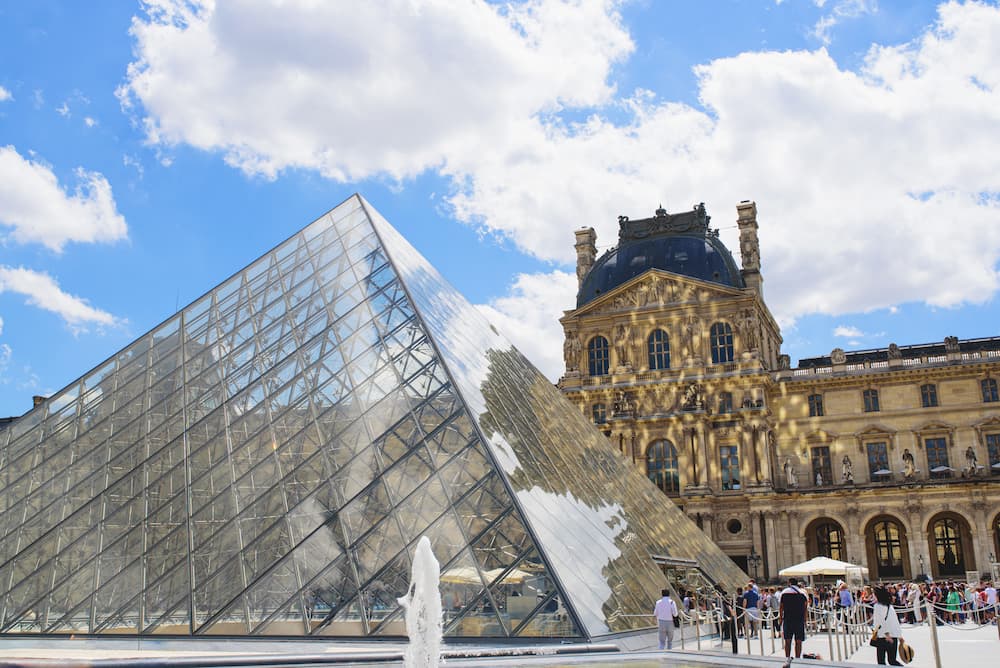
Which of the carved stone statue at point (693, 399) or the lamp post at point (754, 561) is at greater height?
the carved stone statue at point (693, 399)

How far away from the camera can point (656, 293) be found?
49.8 metres

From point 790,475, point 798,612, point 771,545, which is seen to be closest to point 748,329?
point 790,475

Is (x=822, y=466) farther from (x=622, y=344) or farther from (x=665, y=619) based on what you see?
(x=665, y=619)

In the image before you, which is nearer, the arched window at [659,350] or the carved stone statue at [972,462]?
the carved stone statue at [972,462]

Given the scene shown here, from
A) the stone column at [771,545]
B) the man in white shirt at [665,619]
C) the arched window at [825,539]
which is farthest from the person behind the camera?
the arched window at [825,539]

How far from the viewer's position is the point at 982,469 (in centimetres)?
4438

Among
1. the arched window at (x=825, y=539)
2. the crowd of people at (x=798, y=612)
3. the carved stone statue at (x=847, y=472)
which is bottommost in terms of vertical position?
the crowd of people at (x=798, y=612)

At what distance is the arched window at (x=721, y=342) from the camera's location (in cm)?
4809

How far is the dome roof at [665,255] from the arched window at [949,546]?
662 inches

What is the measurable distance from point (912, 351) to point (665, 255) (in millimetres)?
15374

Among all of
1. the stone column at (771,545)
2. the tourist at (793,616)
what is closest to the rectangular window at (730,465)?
the stone column at (771,545)

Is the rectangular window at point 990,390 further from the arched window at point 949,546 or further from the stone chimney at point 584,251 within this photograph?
the stone chimney at point 584,251

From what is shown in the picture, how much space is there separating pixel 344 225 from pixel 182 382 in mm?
5896

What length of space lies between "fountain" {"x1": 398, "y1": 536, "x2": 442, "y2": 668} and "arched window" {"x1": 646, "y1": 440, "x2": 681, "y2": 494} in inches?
1464
